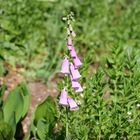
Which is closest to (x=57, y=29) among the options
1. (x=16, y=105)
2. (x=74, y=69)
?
(x=16, y=105)

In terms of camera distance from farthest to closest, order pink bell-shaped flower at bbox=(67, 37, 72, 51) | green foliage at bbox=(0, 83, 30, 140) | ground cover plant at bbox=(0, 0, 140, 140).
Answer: green foliage at bbox=(0, 83, 30, 140) < ground cover plant at bbox=(0, 0, 140, 140) < pink bell-shaped flower at bbox=(67, 37, 72, 51)

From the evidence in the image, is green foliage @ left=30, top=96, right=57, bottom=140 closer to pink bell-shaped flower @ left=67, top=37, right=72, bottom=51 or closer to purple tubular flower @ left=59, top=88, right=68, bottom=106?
purple tubular flower @ left=59, top=88, right=68, bottom=106

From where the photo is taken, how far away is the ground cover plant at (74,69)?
3.45 meters

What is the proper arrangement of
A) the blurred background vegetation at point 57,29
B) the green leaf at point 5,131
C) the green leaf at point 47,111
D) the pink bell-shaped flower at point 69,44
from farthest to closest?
the blurred background vegetation at point 57,29, the green leaf at point 47,111, the green leaf at point 5,131, the pink bell-shaped flower at point 69,44

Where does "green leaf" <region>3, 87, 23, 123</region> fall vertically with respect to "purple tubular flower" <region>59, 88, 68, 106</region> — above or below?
below

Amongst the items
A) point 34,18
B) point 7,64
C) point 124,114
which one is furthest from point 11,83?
point 124,114

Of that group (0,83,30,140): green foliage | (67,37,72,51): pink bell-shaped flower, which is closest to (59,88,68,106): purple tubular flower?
(67,37,72,51): pink bell-shaped flower

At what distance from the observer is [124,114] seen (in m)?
3.47

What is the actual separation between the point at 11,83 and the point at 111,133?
2164 mm

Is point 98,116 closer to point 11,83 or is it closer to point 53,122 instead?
point 53,122

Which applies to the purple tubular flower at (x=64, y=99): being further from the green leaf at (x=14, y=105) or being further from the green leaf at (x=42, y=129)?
the green leaf at (x=14, y=105)

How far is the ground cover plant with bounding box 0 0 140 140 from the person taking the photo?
136 inches

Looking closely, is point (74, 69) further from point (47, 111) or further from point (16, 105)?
point (16, 105)

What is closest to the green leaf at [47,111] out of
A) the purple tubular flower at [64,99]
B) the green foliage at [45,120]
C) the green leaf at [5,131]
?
the green foliage at [45,120]
